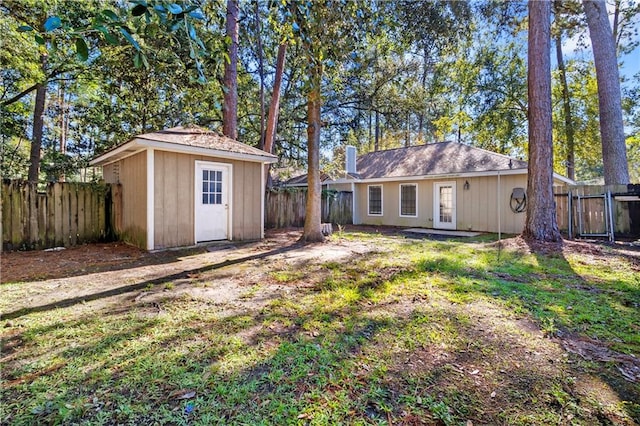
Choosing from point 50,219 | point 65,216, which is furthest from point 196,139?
point 50,219

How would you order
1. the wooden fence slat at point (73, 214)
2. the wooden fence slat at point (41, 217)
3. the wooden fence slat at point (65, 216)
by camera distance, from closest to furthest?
the wooden fence slat at point (41, 217) → the wooden fence slat at point (65, 216) → the wooden fence slat at point (73, 214)

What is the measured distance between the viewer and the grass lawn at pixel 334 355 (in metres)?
1.85

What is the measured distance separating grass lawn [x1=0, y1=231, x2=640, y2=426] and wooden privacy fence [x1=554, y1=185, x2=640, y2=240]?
5460 mm

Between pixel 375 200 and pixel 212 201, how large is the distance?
820 centimetres

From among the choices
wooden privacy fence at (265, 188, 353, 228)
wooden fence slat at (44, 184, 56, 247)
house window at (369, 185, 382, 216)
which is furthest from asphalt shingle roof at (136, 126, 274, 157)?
house window at (369, 185, 382, 216)

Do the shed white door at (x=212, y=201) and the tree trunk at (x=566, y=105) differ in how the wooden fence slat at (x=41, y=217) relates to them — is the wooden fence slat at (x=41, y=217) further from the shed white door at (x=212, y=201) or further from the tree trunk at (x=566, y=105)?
the tree trunk at (x=566, y=105)

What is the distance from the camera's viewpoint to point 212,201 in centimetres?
755

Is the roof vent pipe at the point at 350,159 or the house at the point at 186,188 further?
the roof vent pipe at the point at 350,159

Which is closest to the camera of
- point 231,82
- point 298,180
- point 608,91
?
point 608,91

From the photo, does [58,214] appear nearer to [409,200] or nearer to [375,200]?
[375,200]

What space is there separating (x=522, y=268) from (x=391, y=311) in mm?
3194

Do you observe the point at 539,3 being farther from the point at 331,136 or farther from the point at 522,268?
the point at 331,136

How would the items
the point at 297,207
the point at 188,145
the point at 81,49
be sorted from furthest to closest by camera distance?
Result: 1. the point at 297,207
2. the point at 188,145
3. the point at 81,49

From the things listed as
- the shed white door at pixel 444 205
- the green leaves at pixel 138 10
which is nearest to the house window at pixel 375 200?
the shed white door at pixel 444 205
